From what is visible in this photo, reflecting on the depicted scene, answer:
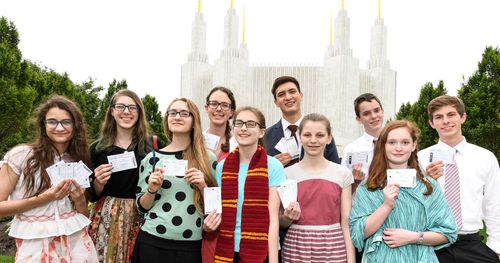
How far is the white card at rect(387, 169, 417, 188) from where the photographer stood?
305 centimetres

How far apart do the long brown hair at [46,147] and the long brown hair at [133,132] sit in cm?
23

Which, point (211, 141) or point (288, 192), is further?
point (211, 141)

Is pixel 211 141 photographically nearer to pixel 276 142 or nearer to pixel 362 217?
pixel 276 142

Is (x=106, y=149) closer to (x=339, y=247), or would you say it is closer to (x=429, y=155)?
(x=339, y=247)

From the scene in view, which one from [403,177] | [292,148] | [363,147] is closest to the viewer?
[403,177]

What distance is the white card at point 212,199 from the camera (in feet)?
10.0

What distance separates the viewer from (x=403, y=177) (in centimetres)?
306

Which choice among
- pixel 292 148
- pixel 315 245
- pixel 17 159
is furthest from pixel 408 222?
pixel 17 159

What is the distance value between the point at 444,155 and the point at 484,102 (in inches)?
538

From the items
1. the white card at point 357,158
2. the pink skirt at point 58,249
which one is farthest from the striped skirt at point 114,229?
the white card at point 357,158

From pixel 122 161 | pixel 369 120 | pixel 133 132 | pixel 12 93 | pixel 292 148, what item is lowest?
pixel 122 161

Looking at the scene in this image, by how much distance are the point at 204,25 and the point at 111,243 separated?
31411 mm

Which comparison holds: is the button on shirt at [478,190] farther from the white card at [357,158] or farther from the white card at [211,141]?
the white card at [211,141]

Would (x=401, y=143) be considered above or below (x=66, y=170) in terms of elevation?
above
